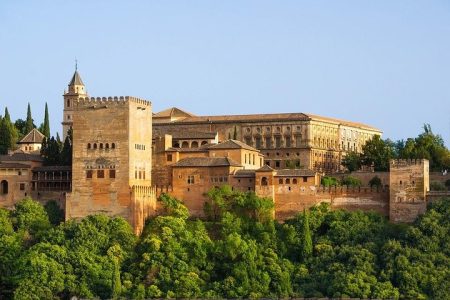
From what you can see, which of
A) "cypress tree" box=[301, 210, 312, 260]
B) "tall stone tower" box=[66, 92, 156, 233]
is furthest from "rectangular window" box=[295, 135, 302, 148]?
"cypress tree" box=[301, 210, 312, 260]

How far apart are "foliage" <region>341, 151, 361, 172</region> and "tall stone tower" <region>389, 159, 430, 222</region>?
14.0 metres

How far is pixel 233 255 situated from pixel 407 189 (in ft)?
29.7

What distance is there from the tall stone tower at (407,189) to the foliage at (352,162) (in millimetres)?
13982

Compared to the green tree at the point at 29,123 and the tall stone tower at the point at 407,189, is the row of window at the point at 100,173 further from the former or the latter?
the green tree at the point at 29,123

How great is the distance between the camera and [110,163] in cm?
6850

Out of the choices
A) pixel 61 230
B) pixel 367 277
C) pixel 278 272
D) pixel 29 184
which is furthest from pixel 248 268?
pixel 29 184

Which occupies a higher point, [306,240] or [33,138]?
[33,138]

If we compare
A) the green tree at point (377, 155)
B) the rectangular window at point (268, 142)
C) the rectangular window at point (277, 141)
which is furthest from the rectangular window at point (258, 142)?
the green tree at point (377, 155)

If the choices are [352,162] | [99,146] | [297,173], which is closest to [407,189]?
[297,173]

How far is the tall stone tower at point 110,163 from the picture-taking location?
68.1m

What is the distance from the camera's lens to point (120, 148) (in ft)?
225

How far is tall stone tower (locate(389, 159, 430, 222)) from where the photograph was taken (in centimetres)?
6575

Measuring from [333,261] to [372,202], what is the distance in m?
5.10

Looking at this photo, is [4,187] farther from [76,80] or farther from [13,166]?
[76,80]
